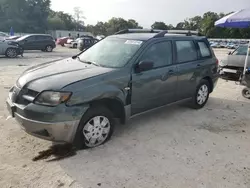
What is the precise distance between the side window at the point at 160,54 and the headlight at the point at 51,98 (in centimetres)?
158

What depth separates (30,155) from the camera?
351 centimetres

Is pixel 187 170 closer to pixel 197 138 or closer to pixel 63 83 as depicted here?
pixel 197 138

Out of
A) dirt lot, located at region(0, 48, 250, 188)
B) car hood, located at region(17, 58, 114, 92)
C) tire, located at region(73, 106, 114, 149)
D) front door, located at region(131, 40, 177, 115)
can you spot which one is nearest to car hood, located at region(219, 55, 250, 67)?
dirt lot, located at region(0, 48, 250, 188)

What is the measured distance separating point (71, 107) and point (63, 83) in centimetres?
36

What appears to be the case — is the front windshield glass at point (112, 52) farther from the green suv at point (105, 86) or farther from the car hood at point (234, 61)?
the car hood at point (234, 61)

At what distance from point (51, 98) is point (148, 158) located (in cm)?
160

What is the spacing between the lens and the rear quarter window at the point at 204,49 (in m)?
5.63

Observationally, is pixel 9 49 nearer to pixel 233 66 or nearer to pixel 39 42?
pixel 39 42

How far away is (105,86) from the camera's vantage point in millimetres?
3633

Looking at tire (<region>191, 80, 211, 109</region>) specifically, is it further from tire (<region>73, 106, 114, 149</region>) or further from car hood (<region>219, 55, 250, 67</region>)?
car hood (<region>219, 55, 250, 67</region>)

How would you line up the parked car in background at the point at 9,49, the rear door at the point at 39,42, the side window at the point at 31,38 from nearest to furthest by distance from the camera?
the parked car in background at the point at 9,49, the side window at the point at 31,38, the rear door at the point at 39,42

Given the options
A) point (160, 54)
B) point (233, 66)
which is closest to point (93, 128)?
point (160, 54)

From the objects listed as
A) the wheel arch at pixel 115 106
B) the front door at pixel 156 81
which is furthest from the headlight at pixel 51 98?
the front door at pixel 156 81

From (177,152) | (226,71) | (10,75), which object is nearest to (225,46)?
(226,71)
